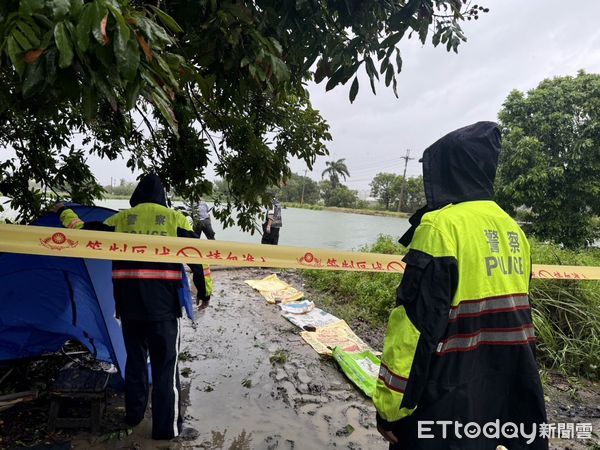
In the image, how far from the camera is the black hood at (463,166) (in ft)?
5.16

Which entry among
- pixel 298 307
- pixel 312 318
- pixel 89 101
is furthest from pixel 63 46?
pixel 298 307

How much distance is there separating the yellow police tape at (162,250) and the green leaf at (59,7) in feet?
5.55

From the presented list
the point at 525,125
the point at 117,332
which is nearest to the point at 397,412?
the point at 117,332

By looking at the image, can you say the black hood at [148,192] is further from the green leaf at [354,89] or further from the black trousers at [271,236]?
the black trousers at [271,236]

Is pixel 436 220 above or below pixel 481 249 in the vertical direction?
above

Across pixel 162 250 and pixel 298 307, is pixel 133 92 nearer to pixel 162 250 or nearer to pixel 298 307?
pixel 162 250

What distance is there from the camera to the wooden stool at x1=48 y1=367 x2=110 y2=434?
8.43 ft

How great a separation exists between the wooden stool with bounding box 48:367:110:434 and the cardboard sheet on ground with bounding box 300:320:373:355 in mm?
2295

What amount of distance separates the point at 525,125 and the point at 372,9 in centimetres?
1109

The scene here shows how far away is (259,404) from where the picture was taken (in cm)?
322

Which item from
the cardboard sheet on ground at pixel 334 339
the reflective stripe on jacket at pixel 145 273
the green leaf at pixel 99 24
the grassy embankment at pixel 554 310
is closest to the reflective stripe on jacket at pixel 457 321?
the green leaf at pixel 99 24

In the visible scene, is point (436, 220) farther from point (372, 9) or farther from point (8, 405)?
point (8, 405)

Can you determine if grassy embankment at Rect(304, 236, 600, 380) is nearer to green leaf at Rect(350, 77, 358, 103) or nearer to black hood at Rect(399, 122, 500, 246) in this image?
black hood at Rect(399, 122, 500, 246)

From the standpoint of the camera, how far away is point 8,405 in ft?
9.03
